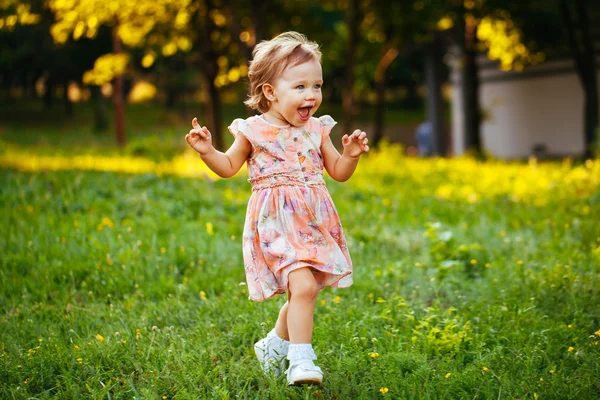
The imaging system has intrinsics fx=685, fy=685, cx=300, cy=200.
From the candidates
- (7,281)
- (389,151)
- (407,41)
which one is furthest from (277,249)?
(407,41)

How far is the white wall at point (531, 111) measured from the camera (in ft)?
61.7

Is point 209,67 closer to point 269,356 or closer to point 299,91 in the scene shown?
point 299,91

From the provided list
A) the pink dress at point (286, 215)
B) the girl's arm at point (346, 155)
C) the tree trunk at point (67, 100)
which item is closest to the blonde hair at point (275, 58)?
the pink dress at point (286, 215)

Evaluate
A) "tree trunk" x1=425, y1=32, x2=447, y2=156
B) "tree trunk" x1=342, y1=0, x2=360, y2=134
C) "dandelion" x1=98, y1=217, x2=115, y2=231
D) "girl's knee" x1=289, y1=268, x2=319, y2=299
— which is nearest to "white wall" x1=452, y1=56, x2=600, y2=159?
"tree trunk" x1=425, y1=32, x2=447, y2=156

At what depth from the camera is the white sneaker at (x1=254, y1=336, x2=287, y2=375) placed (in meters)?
3.51

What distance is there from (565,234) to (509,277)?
1633 mm

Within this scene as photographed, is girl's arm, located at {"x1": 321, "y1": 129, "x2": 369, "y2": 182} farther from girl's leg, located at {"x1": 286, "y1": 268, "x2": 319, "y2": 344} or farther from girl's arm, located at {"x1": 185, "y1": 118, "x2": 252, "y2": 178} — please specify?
girl's leg, located at {"x1": 286, "y1": 268, "x2": 319, "y2": 344}

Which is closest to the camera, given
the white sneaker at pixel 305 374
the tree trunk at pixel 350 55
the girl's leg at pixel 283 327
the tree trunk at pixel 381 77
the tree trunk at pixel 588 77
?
the white sneaker at pixel 305 374

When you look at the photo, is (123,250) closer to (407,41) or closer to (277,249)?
(277,249)

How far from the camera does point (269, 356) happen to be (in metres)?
3.59

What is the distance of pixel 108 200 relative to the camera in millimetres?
8250

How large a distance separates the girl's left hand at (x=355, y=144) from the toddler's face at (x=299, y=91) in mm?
239

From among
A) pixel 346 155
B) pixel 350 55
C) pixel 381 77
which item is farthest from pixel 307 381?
pixel 381 77

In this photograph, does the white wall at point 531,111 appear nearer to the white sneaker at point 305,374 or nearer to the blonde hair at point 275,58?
the blonde hair at point 275,58
